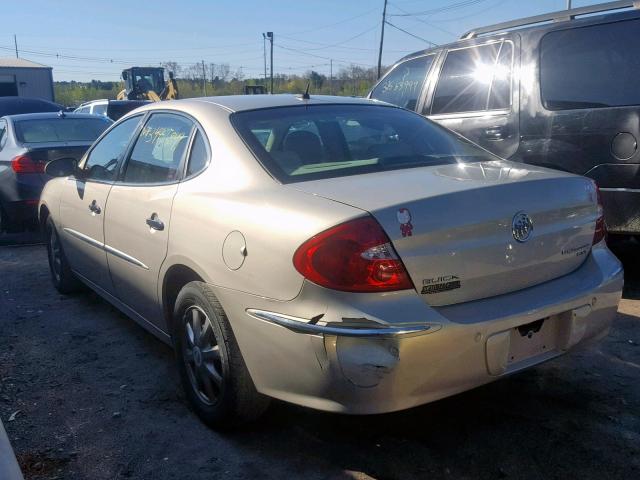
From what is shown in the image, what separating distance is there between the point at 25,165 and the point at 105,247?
3.76 meters

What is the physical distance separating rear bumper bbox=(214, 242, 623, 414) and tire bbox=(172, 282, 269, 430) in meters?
0.14

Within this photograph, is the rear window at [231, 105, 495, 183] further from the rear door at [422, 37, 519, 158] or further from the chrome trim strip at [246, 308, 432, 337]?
the rear door at [422, 37, 519, 158]

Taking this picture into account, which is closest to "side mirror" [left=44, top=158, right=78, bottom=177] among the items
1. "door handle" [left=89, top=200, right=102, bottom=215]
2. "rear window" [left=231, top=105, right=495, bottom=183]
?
"door handle" [left=89, top=200, right=102, bottom=215]

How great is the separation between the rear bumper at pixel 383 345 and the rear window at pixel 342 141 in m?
0.70

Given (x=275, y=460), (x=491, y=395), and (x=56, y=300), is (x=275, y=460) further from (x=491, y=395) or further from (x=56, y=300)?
(x=56, y=300)

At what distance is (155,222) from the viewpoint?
334 centimetres

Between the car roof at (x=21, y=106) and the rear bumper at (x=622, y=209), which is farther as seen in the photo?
the car roof at (x=21, y=106)

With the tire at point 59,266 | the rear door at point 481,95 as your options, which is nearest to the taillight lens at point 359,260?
the rear door at point 481,95

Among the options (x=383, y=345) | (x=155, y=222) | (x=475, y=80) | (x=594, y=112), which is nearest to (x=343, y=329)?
(x=383, y=345)

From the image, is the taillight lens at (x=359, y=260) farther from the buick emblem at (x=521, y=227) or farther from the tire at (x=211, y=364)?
the tire at (x=211, y=364)

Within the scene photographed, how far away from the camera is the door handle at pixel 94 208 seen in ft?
13.5

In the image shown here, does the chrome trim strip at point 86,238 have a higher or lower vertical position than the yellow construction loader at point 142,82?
lower

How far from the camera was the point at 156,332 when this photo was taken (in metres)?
3.62

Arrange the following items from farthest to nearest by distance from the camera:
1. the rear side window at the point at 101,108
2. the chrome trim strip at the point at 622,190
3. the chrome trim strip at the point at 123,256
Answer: the rear side window at the point at 101,108
the chrome trim strip at the point at 622,190
the chrome trim strip at the point at 123,256
